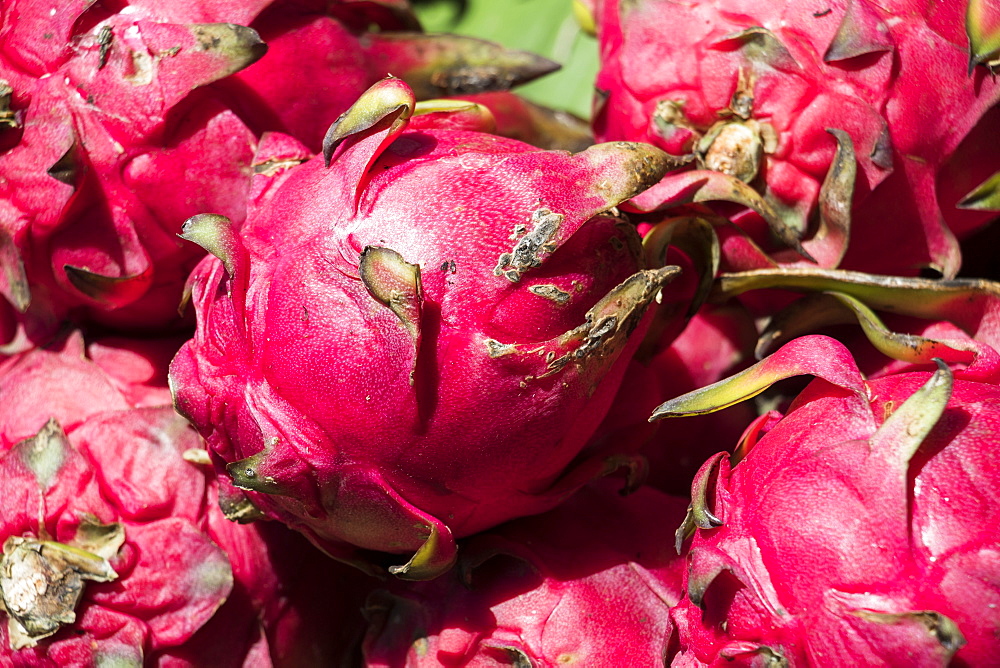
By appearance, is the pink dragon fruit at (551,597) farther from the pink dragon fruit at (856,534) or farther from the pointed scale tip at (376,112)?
the pointed scale tip at (376,112)

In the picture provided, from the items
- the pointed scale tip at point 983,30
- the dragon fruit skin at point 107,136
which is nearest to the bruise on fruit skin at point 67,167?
the dragon fruit skin at point 107,136

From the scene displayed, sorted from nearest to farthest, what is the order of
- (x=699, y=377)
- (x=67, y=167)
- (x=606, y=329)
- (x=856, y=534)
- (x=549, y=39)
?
(x=856, y=534), (x=606, y=329), (x=67, y=167), (x=699, y=377), (x=549, y=39)

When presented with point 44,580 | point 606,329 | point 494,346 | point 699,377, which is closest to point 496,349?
point 494,346

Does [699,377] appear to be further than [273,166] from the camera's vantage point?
Yes

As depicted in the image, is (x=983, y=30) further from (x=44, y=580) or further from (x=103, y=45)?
(x=44, y=580)

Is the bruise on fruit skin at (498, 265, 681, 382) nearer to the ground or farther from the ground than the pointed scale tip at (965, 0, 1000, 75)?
nearer to the ground

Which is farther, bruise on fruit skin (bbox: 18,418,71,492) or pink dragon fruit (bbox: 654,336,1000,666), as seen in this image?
bruise on fruit skin (bbox: 18,418,71,492)

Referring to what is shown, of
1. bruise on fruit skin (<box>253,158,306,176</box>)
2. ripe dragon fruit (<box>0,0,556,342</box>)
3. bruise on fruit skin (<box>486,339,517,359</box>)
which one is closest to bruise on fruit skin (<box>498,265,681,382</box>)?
bruise on fruit skin (<box>486,339,517,359</box>)

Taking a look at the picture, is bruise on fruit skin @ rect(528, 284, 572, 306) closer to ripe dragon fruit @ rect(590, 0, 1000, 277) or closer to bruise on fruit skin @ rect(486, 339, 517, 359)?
bruise on fruit skin @ rect(486, 339, 517, 359)
